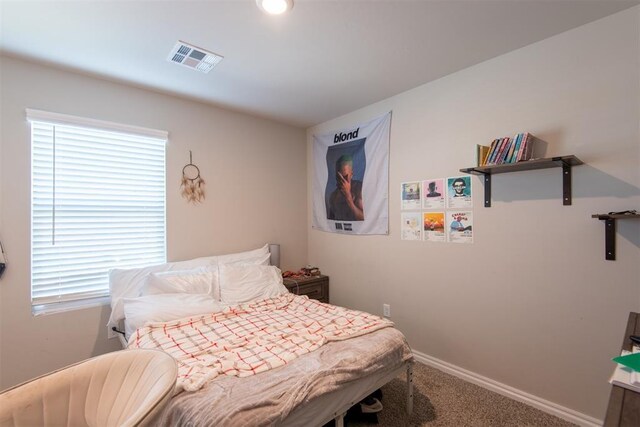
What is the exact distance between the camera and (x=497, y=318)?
87.0 inches

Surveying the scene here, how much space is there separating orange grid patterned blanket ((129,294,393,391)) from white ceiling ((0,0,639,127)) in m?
1.94

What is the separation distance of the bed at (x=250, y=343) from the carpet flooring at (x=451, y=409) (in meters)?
0.16

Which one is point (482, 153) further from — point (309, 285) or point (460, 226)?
point (309, 285)

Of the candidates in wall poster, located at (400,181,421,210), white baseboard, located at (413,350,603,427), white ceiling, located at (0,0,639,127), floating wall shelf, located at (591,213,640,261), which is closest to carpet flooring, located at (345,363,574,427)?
white baseboard, located at (413,350,603,427)

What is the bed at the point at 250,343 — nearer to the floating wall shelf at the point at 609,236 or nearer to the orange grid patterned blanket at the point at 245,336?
the orange grid patterned blanket at the point at 245,336

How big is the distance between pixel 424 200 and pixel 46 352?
10.8ft

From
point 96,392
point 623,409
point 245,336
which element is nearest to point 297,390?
point 245,336

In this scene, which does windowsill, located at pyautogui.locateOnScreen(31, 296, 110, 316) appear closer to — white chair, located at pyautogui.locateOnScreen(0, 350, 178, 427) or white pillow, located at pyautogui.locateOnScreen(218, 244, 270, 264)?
white pillow, located at pyautogui.locateOnScreen(218, 244, 270, 264)

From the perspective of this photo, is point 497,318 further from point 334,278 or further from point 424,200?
point 334,278

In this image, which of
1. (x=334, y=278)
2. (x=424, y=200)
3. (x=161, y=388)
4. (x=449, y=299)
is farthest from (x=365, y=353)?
(x=334, y=278)

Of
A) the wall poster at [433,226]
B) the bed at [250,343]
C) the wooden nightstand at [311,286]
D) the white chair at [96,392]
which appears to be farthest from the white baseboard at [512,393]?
the white chair at [96,392]

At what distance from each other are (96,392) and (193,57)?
6.94ft

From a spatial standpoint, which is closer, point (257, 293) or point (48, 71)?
point (48, 71)

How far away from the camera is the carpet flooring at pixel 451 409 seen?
1874mm
